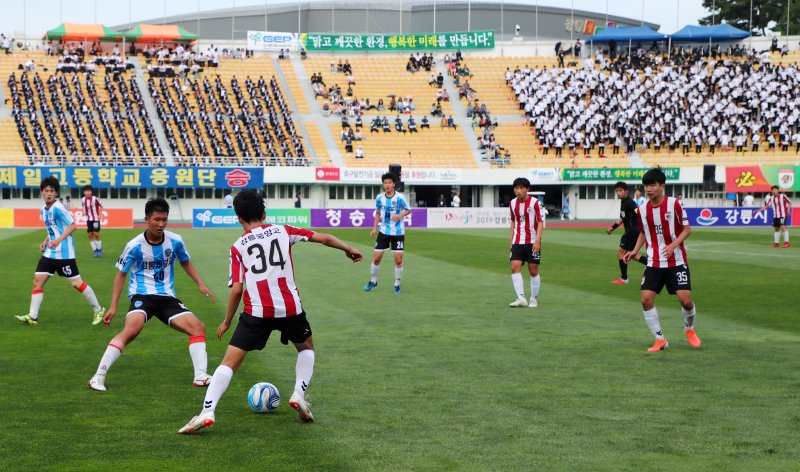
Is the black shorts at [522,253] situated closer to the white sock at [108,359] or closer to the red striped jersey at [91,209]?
the white sock at [108,359]

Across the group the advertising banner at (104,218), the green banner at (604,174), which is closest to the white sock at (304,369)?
the advertising banner at (104,218)

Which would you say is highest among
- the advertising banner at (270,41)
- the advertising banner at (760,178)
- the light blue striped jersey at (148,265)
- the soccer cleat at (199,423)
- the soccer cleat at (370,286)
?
the advertising banner at (270,41)

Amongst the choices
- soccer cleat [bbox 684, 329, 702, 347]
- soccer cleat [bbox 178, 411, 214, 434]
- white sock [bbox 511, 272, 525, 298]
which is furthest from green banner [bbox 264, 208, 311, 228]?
soccer cleat [bbox 178, 411, 214, 434]

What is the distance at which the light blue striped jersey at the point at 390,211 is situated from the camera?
18.4 meters

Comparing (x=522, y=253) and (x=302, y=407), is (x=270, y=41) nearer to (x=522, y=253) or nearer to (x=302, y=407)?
(x=522, y=253)

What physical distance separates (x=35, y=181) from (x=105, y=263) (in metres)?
35.8

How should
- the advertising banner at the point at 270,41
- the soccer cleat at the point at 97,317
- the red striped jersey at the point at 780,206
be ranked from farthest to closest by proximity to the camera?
the advertising banner at the point at 270,41, the red striped jersey at the point at 780,206, the soccer cleat at the point at 97,317

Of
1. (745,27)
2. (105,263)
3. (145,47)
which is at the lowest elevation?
(105,263)

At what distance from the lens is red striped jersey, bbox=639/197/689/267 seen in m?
11.0

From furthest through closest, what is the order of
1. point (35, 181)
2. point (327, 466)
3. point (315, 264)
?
point (35, 181)
point (315, 264)
point (327, 466)

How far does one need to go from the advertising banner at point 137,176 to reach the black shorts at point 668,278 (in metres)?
52.1

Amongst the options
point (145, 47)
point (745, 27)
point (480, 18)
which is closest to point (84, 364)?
point (145, 47)

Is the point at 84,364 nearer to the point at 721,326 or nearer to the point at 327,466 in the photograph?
the point at 327,466

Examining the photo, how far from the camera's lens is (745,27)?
107 m
